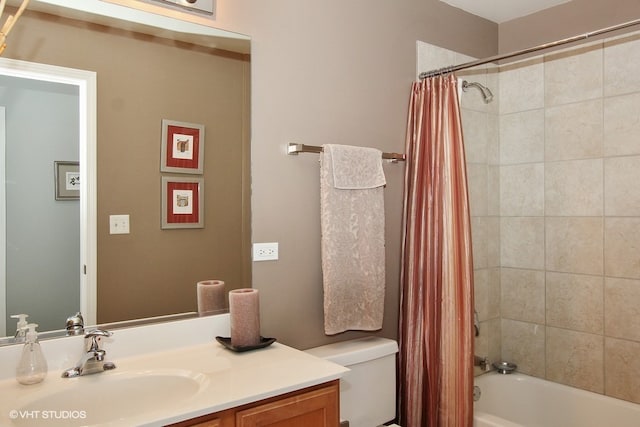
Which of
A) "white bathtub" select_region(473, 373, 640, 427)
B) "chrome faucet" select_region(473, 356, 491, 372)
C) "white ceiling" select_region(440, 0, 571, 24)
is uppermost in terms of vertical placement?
"white ceiling" select_region(440, 0, 571, 24)

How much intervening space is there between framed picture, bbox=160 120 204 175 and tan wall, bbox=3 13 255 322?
0.03 m

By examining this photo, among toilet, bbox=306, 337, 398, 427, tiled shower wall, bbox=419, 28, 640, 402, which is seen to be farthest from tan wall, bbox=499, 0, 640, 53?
toilet, bbox=306, 337, 398, 427

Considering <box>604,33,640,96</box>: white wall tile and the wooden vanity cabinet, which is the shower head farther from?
the wooden vanity cabinet

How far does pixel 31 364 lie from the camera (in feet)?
4.60

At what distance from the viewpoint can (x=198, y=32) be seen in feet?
6.08

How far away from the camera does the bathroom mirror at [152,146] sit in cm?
162

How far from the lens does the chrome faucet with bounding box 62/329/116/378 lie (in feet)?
4.87

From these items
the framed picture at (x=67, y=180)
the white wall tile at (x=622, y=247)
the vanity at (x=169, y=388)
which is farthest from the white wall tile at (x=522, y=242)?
the framed picture at (x=67, y=180)

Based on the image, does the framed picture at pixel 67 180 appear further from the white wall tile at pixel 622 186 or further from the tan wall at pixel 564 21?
the tan wall at pixel 564 21

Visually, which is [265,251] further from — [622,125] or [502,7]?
[502,7]

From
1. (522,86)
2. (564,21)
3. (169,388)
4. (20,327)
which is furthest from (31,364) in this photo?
(564,21)

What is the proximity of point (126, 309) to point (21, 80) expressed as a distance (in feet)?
2.70

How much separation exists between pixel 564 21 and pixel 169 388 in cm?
282

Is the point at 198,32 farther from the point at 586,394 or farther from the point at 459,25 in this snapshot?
the point at 586,394
